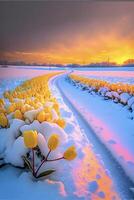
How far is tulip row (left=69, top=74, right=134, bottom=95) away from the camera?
5.30 feet

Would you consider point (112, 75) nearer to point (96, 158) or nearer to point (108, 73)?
point (108, 73)

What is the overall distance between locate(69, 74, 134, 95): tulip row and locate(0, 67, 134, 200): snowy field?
4cm

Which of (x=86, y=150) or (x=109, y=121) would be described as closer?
(x=86, y=150)

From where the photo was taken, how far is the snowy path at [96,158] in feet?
4.19

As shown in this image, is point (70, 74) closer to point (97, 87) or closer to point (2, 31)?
point (97, 87)

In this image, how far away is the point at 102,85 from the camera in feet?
5.63

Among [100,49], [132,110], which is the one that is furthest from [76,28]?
[132,110]

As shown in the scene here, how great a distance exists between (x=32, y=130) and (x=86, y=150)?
12.4 inches

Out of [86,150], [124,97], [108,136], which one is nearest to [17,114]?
[86,150]

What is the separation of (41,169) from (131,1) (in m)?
0.93

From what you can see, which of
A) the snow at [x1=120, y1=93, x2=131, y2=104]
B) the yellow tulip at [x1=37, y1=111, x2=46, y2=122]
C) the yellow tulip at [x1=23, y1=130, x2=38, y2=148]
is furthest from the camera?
the snow at [x1=120, y1=93, x2=131, y2=104]

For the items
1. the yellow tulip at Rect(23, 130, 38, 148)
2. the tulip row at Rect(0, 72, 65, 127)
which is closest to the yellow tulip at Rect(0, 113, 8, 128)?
the tulip row at Rect(0, 72, 65, 127)

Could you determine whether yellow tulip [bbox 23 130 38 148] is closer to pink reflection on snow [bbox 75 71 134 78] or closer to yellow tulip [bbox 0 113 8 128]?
yellow tulip [bbox 0 113 8 128]

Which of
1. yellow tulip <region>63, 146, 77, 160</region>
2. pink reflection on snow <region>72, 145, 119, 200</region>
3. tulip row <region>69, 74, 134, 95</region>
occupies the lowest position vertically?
pink reflection on snow <region>72, 145, 119, 200</region>
